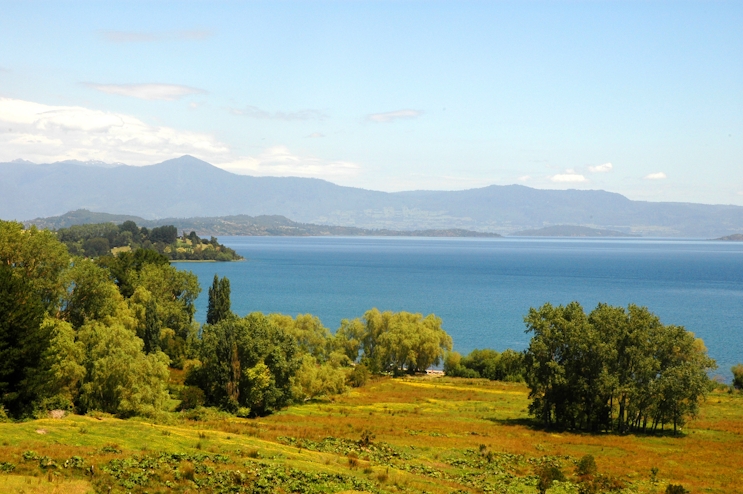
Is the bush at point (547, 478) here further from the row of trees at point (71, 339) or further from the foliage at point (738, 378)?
the foliage at point (738, 378)

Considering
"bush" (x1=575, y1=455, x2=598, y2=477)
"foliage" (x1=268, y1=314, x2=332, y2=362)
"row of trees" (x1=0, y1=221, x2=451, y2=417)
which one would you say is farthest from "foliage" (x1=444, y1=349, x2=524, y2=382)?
"bush" (x1=575, y1=455, x2=598, y2=477)

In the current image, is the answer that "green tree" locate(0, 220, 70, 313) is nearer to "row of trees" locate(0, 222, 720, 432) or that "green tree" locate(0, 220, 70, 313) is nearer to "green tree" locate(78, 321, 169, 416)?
"row of trees" locate(0, 222, 720, 432)

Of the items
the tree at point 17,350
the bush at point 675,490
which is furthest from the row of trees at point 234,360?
the bush at point 675,490

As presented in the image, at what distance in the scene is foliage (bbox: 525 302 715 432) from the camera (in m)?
50.5

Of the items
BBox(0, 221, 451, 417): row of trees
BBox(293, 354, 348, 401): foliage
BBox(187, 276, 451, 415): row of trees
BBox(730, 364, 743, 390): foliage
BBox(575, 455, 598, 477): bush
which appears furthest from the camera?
BBox(730, 364, 743, 390): foliage

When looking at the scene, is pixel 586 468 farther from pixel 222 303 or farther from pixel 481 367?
pixel 222 303

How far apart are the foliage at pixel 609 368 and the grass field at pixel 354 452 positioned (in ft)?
9.10

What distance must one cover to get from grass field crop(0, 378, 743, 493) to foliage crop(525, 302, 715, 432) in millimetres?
2775

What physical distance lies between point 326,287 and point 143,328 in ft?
373

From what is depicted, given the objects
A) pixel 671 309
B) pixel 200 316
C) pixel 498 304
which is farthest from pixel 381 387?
pixel 671 309

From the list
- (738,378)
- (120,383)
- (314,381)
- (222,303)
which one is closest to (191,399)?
(120,383)

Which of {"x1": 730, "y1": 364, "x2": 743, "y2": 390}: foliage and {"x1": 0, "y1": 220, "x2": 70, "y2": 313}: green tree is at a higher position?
{"x1": 0, "y1": 220, "x2": 70, "y2": 313}: green tree

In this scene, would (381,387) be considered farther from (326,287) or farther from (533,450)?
(326,287)

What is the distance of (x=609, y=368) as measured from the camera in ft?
174
